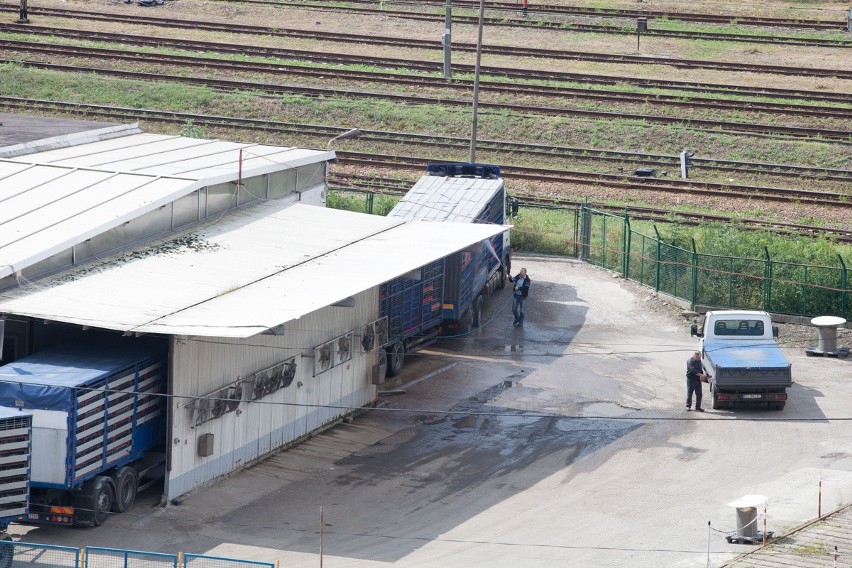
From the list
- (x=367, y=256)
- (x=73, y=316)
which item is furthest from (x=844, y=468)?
(x=73, y=316)

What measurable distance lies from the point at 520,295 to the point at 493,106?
19.0 meters

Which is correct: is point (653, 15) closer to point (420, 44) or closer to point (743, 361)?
point (420, 44)

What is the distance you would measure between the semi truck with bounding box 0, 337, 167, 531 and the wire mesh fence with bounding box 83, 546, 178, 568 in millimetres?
2312

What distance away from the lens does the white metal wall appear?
23.8m

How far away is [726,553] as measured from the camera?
72.1ft

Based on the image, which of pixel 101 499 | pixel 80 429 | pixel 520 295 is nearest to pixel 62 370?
pixel 80 429

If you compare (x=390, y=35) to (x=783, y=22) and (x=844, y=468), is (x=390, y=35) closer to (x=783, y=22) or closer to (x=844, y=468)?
(x=783, y=22)

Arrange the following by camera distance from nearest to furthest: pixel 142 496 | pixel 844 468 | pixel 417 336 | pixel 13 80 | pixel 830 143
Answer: pixel 142 496 < pixel 844 468 < pixel 417 336 < pixel 830 143 < pixel 13 80

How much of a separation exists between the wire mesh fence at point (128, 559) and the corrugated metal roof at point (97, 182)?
19.1 feet

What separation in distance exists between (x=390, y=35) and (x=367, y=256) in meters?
36.8

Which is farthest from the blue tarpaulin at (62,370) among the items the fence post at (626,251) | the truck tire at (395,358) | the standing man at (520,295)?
the fence post at (626,251)

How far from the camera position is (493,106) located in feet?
179

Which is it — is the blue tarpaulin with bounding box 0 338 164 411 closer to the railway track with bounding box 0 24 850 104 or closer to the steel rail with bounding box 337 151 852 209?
the steel rail with bounding box 337 151 852 209

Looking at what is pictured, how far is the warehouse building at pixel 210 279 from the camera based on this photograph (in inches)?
928
